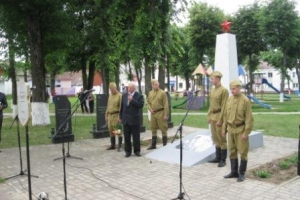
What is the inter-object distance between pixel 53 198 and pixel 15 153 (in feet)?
14.4

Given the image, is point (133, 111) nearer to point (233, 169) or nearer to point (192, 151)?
point (192, 151)

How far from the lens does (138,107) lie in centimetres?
898

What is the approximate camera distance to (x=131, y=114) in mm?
8961

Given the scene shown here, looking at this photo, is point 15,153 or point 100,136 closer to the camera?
point 15,153

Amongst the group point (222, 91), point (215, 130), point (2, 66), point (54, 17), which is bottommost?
point (215, 130)

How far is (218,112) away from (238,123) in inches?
53.4

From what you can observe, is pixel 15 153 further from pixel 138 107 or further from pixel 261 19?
pixel 261 19

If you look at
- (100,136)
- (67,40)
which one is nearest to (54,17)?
(67,40)

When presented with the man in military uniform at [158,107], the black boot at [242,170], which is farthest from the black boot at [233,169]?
the man in military uniform at [158,107]

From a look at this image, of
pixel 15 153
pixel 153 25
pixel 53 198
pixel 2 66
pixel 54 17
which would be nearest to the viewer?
pixel 53 198

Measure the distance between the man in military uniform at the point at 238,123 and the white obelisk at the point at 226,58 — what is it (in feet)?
7.35

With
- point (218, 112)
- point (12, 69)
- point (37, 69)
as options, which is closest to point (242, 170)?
point (218, 112)

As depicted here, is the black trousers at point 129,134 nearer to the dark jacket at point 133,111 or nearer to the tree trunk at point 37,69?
the dark jacket at point 133,111

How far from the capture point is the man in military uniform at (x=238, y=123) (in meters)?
6.46
